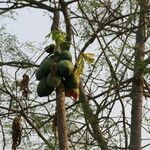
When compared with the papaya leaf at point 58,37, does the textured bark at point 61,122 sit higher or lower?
lower

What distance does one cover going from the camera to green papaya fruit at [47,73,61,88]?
1.29m

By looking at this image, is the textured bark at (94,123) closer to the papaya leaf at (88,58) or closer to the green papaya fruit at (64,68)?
the papaya leaf at (88,58)

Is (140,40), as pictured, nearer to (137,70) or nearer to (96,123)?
(137,70)

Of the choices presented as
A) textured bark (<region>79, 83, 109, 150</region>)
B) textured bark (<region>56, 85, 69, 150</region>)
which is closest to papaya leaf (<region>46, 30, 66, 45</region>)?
textured bark (<region>56, 85, 69, 150</region>)

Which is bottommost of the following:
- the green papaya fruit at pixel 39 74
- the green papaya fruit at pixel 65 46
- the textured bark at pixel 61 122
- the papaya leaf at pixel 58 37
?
the textured bark at pixel 61 122

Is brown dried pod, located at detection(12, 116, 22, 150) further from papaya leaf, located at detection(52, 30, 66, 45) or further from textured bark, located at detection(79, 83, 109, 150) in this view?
textured bark, located at detection(79, 83, 109, 150)

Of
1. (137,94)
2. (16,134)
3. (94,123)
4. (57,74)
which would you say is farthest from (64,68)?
(137,94)

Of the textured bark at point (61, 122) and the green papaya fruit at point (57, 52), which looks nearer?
the textured bark at point (61, 122)

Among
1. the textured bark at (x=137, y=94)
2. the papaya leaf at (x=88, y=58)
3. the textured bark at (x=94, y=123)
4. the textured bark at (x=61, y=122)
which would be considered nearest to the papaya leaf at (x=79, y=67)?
the papaya leaf at (x=88, y=58)

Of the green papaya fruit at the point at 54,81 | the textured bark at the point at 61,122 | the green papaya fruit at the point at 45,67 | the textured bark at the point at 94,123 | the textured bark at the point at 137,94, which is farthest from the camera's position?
the textured bark at the point at 137,94

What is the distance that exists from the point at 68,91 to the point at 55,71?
77 mm

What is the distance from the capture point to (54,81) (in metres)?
1.29

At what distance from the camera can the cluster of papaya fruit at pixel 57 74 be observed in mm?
1335

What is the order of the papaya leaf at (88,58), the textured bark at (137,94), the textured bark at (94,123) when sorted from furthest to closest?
the textured bark at (137,94)
the textured bark at (94,123)
the papaya leaf at (88,58)
